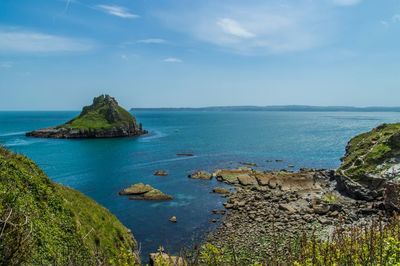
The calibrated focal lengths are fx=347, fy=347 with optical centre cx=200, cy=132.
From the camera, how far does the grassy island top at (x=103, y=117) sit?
16600 cm

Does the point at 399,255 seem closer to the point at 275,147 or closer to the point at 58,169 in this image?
the point at 58,169

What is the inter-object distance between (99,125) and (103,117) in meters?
13.7

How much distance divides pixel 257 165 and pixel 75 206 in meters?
63.8

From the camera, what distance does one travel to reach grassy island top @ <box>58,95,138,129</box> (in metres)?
166

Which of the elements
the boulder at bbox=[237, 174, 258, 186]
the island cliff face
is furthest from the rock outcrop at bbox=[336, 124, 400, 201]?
the island cliff face

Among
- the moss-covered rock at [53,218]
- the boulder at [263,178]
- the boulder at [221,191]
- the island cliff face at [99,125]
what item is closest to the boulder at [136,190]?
the boulder at [221,191]

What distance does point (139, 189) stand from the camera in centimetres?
5991

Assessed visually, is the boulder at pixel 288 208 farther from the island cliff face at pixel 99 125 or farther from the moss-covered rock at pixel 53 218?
the island cliff face at pixel 99 125

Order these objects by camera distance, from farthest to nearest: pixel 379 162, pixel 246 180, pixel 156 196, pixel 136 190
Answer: pixel 246 180 < pixel 136 190 < pixel 379 162 < pixel 156 196

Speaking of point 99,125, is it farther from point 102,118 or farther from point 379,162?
point 379,162

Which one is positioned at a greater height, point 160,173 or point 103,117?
point 103,117

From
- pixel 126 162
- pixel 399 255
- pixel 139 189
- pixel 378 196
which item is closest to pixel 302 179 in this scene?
pixel 378 196

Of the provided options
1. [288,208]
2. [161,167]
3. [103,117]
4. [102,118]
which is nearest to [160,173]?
[161,167]

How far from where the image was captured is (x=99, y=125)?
16538cm
